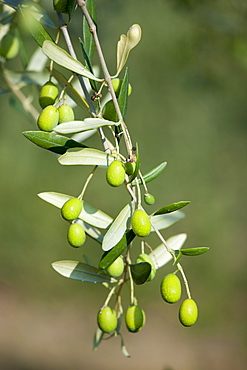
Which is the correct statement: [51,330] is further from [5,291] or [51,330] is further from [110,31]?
[110,31]

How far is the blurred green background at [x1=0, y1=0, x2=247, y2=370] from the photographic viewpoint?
3.44 meters

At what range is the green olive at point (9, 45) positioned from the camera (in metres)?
0.75

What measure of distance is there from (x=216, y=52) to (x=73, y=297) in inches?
133

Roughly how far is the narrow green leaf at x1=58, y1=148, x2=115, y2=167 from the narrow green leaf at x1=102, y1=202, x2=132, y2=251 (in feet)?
0.21

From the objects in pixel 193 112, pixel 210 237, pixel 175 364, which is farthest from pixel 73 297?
pixel 193 112

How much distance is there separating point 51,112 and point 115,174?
0.10 metres

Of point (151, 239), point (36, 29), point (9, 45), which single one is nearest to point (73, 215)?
point (36, 29)

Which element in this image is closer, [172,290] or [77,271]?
[172,290]

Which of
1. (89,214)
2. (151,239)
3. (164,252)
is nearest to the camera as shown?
(89,214)

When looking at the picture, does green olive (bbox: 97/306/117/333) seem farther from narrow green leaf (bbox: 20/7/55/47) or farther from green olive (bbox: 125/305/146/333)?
narrow green leaf (bbox: 20/7/55/47)

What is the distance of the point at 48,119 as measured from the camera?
0.49m

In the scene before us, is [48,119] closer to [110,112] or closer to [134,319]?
[110,112]

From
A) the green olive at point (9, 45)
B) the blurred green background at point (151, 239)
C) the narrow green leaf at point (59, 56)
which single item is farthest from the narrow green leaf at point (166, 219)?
the blurred green background at point (151, 239)

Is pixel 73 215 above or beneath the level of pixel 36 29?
beneath
